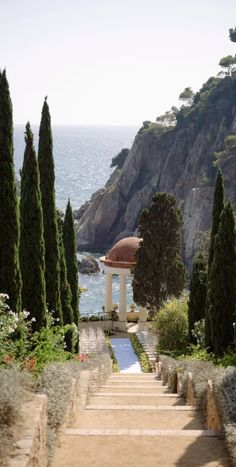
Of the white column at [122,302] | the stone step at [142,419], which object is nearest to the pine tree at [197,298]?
the white column at [122,302]

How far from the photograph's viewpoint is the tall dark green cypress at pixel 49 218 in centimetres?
2223

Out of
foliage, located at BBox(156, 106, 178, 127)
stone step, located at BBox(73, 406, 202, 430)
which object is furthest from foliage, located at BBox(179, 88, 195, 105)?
stone step, located at BBox(73, 406, 202, 430)

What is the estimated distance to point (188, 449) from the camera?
355 inches

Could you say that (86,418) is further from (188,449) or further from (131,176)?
(131,176)

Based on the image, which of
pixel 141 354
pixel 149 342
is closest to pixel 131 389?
pixel 141 354

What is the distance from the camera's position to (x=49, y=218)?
22812 millimetres

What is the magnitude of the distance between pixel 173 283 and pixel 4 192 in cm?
2195

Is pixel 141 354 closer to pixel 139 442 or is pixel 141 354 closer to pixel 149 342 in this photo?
pixel 149 342

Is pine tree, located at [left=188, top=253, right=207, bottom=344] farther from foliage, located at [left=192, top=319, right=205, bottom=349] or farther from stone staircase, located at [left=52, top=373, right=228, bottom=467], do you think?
stone staircase, located at [left=52, top=373, right=228, bottom=467]

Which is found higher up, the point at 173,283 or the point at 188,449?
the point at 188,449

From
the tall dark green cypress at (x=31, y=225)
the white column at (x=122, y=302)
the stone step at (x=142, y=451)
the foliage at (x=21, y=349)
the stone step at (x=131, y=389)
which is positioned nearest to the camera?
the stone step at (x=142, y=451)

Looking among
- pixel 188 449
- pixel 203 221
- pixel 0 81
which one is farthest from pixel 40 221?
pixel 203 221

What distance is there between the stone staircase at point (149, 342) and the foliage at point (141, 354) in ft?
0.65

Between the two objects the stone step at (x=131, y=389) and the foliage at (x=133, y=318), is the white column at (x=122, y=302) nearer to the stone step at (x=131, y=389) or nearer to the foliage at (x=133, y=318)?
the foliage at (x=133, y=318)
